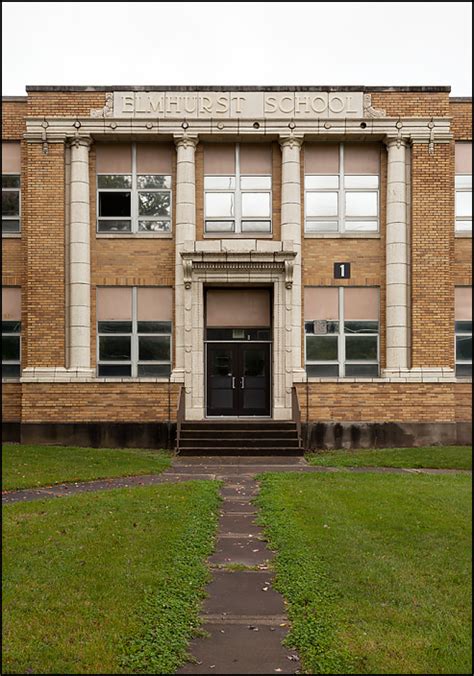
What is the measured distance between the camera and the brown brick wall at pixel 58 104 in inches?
712

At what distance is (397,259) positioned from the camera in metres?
18.0

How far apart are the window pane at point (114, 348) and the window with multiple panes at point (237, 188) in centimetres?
381

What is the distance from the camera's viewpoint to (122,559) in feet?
20.7

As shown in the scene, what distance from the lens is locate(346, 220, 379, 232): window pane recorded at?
18.6 metres

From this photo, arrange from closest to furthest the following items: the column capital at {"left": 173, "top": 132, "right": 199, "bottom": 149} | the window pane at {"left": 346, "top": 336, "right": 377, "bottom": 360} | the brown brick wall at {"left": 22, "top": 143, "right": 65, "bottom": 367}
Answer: the brown brick wall at {"left": 22, "top": 143, "right": 65, "bottom": 367}, the column capital at {"left": 173, "top": 132, "right": 199, "bottom": 149}, the window pane at {"left": 346, "top": 336, "right": 377, "bottom": 360}

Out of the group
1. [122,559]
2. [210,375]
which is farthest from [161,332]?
[122,559]

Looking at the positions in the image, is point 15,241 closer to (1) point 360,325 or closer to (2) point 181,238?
(2) point 181,238

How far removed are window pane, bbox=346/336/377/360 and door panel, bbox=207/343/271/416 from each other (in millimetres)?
2236

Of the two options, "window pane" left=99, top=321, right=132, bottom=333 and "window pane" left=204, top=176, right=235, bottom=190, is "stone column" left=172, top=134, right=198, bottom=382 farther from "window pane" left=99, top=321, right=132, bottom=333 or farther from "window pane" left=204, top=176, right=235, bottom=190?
"window pane" left=99, top=321, right=132, bottom=333

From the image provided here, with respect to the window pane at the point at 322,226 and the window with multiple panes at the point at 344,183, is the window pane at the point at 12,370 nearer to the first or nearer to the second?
the window pane at the point at 322,226

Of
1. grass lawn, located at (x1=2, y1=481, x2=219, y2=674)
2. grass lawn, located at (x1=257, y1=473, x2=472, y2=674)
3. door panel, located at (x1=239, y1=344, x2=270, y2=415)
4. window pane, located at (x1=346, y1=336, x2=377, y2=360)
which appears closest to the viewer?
grass lawn, located at (x1=257, y1=473, x2=472, y2=674)

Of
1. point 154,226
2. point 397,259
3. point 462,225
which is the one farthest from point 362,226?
point 154,226

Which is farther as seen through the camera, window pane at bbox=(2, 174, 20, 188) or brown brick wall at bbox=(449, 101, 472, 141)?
window pane at bbox=(2, 174, 20, 188)

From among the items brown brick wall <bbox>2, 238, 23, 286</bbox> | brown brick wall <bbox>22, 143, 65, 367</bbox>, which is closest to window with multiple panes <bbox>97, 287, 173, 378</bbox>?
brown brick wall <bbox>22, 143, 65, 367</bbox>
